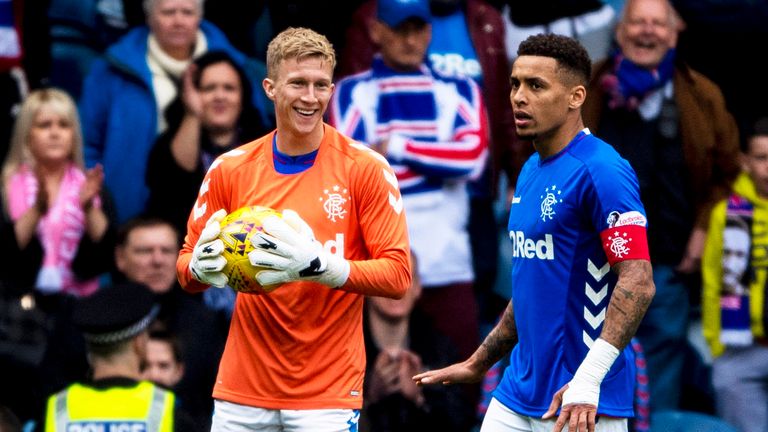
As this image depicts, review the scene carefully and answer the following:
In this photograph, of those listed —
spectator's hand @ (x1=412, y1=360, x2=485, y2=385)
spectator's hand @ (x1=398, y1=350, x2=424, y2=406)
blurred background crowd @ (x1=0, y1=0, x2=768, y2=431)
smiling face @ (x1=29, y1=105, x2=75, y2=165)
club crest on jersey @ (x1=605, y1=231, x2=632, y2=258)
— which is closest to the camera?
club crest on jersey @ (x1=605, y1=231, x2=632, y2=258)

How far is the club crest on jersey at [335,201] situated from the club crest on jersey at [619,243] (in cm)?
106

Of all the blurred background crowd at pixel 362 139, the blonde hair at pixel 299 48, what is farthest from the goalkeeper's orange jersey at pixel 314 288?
the blurred background crowd at pixel 362 139

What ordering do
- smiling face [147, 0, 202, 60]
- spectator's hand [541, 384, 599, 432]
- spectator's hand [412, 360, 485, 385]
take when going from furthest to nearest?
smiling face [147, 0, 202, 60] → spectator's hand [412, 360, 485, 385] → spectator's hand [541, 384, 599, 432]

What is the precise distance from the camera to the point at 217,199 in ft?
19.6

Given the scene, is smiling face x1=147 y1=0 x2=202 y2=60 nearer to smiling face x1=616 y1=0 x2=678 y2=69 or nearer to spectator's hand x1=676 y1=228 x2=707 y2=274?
smiling face x1=616 y1=0 x2=678 y2=69

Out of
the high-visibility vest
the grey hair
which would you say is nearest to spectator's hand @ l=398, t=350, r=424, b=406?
the high-visibility vest

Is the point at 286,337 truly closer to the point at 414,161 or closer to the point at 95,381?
the point at 95,381

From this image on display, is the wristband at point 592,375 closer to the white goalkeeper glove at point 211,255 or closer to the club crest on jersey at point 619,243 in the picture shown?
the club crest on jersey at point 619,243

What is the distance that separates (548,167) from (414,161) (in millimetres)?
3156

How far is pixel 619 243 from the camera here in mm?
5414

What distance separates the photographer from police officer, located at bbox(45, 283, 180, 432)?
21.6 feet

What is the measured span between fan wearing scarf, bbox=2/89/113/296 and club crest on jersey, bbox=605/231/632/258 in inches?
169

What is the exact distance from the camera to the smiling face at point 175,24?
9258 millimetres

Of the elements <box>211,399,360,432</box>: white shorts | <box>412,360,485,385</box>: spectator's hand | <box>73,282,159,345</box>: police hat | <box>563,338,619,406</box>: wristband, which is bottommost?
<box>211,399,360,432</box>: white shorts
